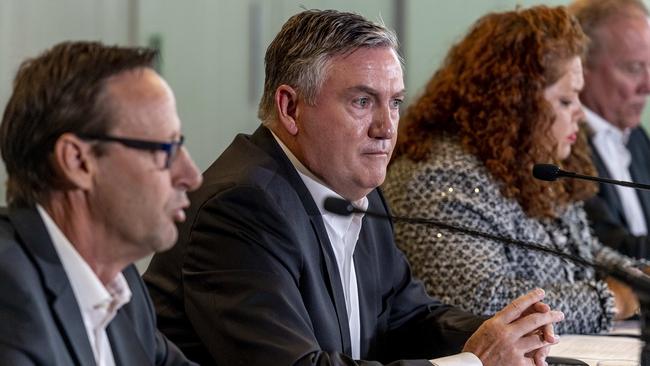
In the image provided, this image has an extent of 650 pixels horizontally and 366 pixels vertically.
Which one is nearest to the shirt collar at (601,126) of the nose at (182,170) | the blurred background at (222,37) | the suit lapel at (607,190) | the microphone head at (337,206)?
the suit lapel at (607,190)

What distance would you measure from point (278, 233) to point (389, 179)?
840mm

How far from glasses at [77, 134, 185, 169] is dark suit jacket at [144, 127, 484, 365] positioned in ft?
1.57

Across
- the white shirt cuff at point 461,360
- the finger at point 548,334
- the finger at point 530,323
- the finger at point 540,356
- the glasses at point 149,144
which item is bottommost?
the finger at point 540,356

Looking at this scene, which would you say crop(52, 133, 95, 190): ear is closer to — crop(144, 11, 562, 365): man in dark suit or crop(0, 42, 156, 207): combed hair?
crop(0, 42, 156, 207): combed hair

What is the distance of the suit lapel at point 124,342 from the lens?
1748 millimetres

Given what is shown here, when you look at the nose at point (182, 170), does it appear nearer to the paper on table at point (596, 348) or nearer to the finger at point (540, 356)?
the finger at point (540, 356)

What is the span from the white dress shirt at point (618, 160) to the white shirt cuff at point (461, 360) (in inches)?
68.0

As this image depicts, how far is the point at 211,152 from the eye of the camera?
17.1 ft

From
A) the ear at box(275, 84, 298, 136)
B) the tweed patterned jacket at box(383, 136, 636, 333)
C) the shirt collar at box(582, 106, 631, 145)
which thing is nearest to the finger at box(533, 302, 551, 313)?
the tweed patterned jacket at box(383, 136, 636, 333)

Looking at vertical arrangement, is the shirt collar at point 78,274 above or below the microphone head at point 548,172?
above

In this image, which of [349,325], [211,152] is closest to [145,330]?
[349,325]

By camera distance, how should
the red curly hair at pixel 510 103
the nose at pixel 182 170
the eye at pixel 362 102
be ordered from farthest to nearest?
the red curly hair at pixel 510 103 → the eye at pixel 362 102 → the nose at pixel 182 170

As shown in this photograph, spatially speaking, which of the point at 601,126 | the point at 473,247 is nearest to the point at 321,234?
the point at 473,247

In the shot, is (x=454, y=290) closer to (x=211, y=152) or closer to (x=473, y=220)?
(x=473, y=220)
